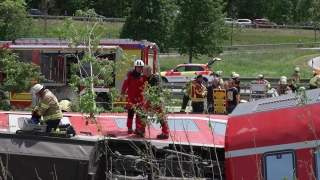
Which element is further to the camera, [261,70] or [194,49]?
[261,70]

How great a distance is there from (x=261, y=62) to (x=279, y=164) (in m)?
37.9

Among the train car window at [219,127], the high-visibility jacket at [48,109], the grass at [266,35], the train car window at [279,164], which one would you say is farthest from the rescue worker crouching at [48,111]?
the grass at [266,35]

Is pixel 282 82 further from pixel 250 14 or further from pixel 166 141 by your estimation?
pixel 250 14

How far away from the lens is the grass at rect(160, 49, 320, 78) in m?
38.8

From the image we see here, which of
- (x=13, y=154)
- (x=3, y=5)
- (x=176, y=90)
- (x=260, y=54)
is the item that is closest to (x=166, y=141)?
(x=13, y=154)

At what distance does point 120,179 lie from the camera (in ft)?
23.9

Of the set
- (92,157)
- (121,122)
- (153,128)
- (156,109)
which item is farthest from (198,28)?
(156,109)

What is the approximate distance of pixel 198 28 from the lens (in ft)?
122

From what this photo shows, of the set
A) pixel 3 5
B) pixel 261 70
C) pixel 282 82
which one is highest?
pixel 3 5

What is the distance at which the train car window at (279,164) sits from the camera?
636 cm

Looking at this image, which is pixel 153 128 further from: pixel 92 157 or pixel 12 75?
pixel 12 75

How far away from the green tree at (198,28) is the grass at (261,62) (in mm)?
2170

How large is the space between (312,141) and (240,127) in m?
1.00

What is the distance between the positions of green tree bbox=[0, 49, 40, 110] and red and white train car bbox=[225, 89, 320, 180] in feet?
32.3
